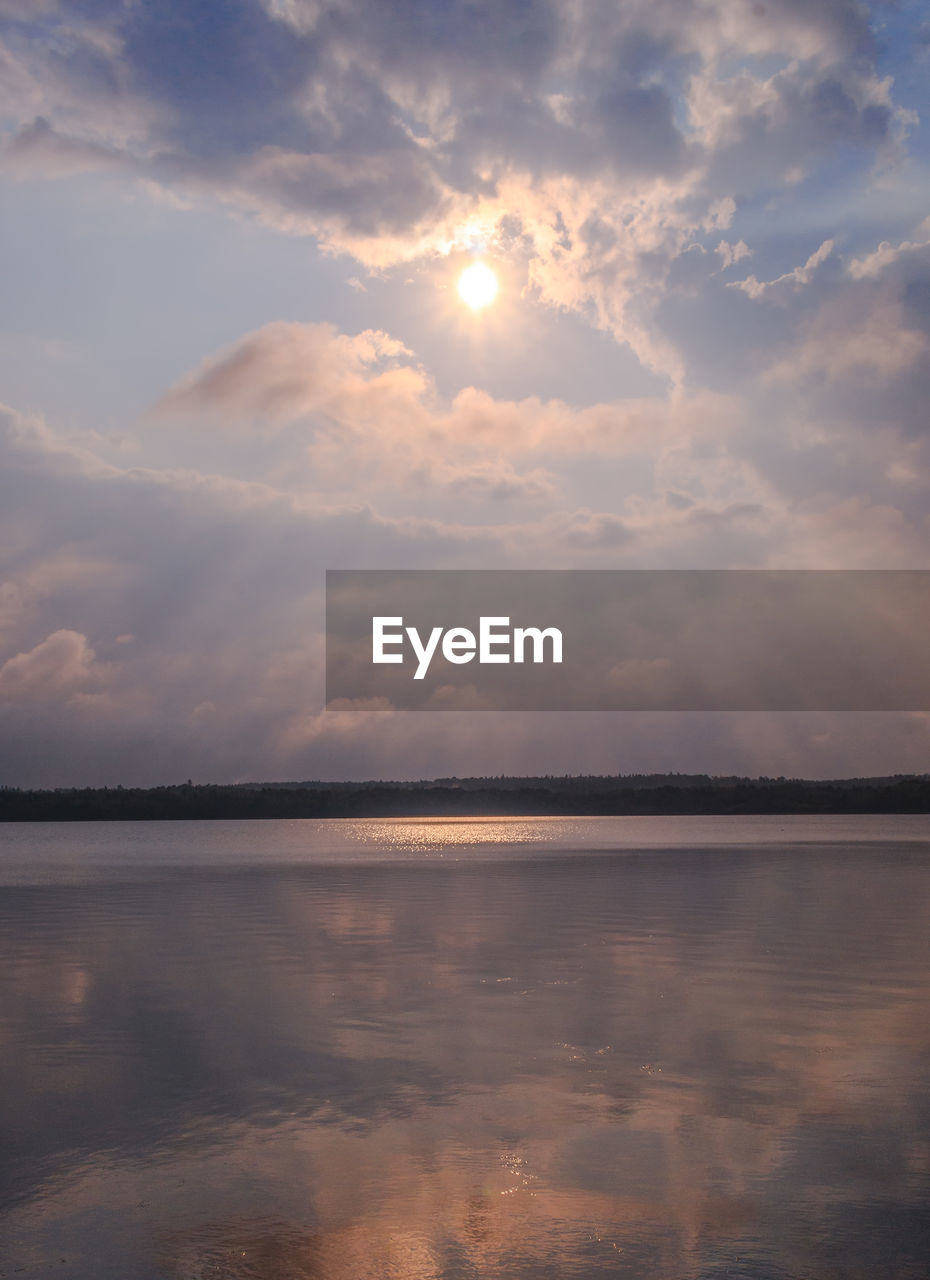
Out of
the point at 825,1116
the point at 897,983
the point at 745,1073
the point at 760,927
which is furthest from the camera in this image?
the point at 760,927

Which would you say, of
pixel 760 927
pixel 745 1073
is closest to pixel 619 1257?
pixel 745 1073

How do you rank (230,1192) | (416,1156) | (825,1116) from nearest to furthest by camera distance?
(230,1192), (416,1156), (825,1116)

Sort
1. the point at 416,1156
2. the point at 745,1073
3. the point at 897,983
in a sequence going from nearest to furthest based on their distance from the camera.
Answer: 1. the point at 416,1156
2. the point at 745,1073
3. the point at 897,983

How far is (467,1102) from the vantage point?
13.4 m

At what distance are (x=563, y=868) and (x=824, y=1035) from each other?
4453 cm

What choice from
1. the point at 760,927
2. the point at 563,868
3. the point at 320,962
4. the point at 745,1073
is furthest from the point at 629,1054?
the point at 563,868

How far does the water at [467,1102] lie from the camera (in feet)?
29.5

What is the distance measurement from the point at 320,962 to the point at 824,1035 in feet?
37.0

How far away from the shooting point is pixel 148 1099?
13594 mm

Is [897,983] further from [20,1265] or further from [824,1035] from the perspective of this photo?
[20,1265]

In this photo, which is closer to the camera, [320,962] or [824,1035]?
[824,1035]

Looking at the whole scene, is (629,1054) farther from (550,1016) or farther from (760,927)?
(760,927)

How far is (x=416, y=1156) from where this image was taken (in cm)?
1130

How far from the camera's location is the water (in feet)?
29.5
